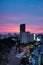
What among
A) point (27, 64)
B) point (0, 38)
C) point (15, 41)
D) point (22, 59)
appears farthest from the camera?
point (27, 64)

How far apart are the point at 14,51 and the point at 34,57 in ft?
2.97

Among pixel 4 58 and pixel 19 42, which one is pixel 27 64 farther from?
pixel 4 58

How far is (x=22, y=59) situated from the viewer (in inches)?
82.4

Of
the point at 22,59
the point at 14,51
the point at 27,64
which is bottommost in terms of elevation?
the point at 27,64

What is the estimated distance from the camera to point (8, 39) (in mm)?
1800

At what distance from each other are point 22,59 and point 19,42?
27 cm

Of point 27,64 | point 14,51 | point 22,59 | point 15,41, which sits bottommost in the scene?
point 27,64

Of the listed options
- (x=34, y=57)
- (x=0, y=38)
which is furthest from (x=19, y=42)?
(x=34, y=57)

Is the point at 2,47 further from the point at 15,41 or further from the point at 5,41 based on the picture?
the point at 15,41

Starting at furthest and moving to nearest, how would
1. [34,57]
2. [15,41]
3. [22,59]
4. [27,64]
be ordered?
1. [34,57]
2. [27,64]
3. [22,59]
4. [15,41]

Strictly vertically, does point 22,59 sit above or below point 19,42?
below

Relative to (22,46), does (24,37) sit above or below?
above

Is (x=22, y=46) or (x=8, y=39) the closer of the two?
(x=8, y=39)

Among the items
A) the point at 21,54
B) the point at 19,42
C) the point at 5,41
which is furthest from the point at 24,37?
the point at 5,41
